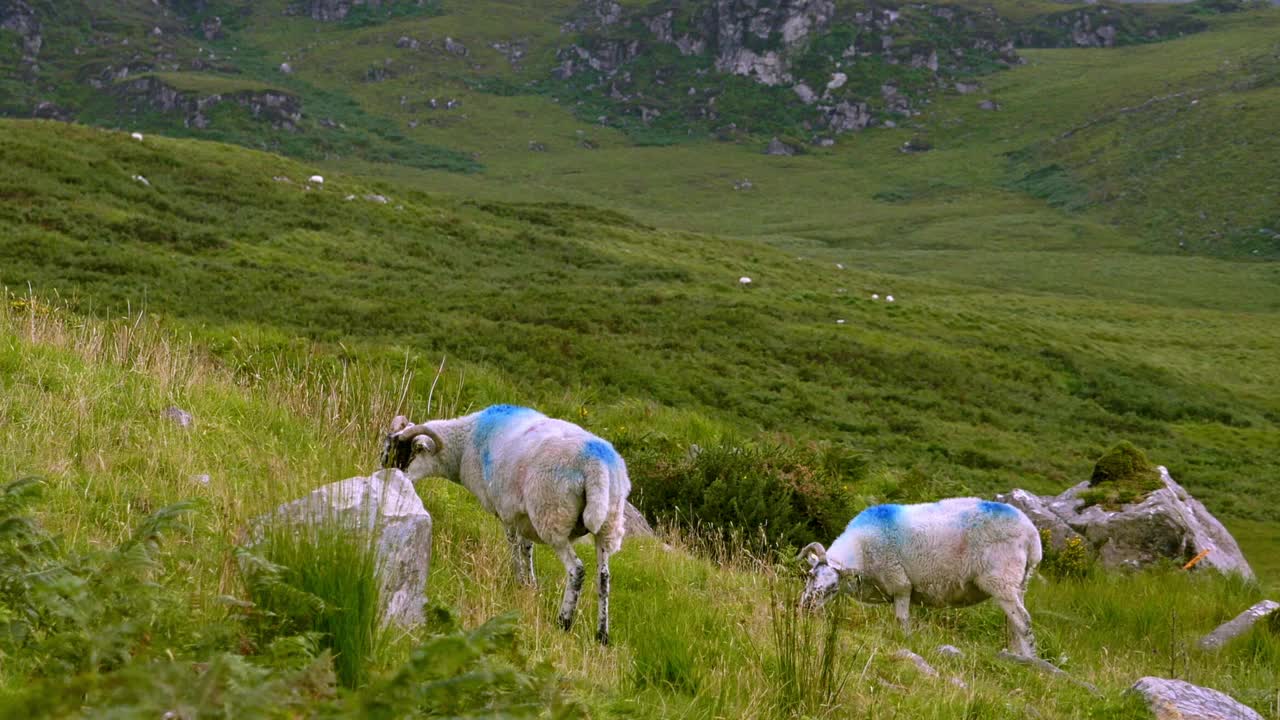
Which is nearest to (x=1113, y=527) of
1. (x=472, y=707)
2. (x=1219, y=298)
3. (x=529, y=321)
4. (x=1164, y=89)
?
(x=472, y=707)

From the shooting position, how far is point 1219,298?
275 ft

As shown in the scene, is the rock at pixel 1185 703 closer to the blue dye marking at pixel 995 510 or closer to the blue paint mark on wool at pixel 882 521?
the blue dye marking at pixel 995 510

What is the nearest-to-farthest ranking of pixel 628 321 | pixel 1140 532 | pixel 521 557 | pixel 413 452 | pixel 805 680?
pixel 805 680 < pixel 521 557 < pixel 413 452 < pixel 1140 532 < pixel 628 321

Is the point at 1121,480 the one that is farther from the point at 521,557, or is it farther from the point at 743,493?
the point at 521,557

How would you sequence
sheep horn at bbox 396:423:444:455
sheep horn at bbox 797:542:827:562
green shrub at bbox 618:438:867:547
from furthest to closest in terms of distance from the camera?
green shrub at bbox 618:438:867:547
sheep horn at bbox 797:542:827:562
sheep horn at bbox 396:423:444:455

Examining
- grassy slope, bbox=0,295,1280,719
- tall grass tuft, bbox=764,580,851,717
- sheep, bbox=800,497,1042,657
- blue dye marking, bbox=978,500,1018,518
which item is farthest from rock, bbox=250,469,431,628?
blue dye marking, bbox=978,500,1018,518

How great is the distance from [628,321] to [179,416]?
103 ft

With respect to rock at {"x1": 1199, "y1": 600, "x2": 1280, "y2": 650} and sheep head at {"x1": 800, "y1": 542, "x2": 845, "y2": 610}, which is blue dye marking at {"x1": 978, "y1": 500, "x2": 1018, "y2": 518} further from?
rock at {"x1": 1199, "y1": 600, "x2": 1280, "y2": 650}

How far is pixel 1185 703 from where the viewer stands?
21.7 ft

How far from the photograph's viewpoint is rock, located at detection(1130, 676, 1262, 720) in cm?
645

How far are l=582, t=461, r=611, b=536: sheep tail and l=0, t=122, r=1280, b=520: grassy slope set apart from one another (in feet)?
36.7

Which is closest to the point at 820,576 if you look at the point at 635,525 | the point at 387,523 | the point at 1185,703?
the point at 635,525

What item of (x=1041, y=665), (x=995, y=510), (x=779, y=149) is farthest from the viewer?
(x=779, y=149)

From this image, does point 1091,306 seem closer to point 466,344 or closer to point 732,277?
point 732,277
